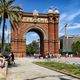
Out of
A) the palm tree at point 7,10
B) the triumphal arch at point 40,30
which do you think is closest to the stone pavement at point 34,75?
the palm tree at point 7,10

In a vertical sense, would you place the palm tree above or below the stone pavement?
above

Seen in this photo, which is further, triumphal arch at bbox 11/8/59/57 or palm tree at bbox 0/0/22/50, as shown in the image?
triumphal arch at bbox 11/8/59/57

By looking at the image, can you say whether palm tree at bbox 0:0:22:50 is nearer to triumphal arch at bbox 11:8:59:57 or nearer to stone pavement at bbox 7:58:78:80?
stone pavement at bbox 7:58:78:80

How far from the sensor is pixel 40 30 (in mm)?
87438

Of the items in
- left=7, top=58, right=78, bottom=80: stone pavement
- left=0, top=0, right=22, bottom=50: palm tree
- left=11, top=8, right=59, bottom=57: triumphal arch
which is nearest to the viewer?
left=7, top=58, right=78, bottom=80: stone pavement

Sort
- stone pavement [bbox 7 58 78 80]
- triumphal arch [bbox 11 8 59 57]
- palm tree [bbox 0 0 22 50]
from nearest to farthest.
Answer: stone pavement [bbox 7 58 78 80] → palm tree [bbox 0 0 22 50] → triumphal arch [bbox 11 8 59 57]

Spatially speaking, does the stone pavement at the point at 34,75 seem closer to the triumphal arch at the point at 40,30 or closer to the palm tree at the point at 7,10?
the palm tree at the point at 7,10

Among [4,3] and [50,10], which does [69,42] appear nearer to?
[50,10]

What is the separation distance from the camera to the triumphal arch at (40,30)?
85312mm

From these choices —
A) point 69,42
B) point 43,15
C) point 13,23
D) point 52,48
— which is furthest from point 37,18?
point 69,42

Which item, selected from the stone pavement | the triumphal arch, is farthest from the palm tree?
the triumphal arch

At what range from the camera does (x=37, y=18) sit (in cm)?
8750

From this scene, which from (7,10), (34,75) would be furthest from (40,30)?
(34,75)

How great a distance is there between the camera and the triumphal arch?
85.3 meters
